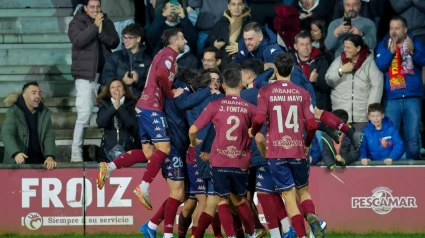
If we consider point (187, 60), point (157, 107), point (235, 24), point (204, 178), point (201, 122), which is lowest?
point (204, 178)

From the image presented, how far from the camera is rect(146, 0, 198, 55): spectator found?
1831 centimetres

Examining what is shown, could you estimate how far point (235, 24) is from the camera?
715 inches

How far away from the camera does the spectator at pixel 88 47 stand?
59.1 ft

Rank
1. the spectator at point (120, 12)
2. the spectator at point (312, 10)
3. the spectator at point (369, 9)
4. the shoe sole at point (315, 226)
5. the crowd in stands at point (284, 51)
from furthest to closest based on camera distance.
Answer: the spectator at point (120, 12), the spectator at point (312, 10), the spectator at point (369, 9), the crowd in stands at point (284, 51), the shoe sole at point (315, 226)

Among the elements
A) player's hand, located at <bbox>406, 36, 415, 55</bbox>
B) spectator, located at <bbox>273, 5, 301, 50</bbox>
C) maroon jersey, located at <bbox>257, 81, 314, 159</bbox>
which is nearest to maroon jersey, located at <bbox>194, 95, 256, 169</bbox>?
maroon jersey, located at <bbox>257, 81, 314, 159</bbox>

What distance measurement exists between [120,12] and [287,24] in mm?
2788

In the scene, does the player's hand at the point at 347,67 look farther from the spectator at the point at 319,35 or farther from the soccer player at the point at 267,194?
A: the soccer player at the point at 267,194

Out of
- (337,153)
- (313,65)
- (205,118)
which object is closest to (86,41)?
(313,65)

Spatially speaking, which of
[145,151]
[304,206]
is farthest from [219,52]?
[304,206]

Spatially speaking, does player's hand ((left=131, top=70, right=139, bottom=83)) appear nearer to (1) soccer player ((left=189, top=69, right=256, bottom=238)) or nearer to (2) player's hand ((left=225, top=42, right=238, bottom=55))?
(2) player's hand ((left=225, top=42, right=238, bottom=55))

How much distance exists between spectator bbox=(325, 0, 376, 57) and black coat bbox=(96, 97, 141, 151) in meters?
3.43

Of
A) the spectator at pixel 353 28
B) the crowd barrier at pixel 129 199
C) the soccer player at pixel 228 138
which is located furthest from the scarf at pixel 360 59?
the soccer player at pixel 228 138

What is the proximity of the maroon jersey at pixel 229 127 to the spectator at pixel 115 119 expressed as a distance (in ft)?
11.5

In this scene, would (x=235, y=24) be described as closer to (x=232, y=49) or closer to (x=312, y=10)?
(x=232, y=49)
